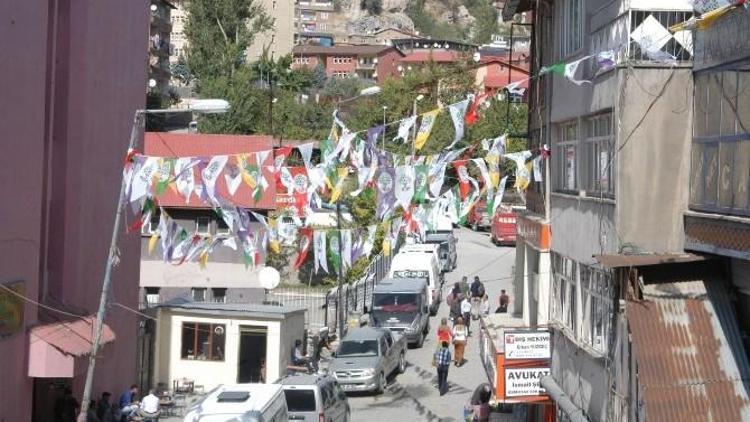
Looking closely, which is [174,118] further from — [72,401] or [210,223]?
[72,401]

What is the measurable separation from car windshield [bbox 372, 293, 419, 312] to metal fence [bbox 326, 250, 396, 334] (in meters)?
1.33

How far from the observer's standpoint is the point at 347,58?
5719 inches

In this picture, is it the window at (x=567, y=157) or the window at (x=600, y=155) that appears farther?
the window at (x=567, y=157)

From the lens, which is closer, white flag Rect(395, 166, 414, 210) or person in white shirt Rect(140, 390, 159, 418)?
white flag Rect(395, 166, 414, 210)

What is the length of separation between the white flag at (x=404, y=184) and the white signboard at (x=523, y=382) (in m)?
4.83

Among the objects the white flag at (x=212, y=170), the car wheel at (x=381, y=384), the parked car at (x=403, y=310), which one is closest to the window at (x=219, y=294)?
the parked car at (x=403, y=310)

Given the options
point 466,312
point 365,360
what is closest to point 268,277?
point 365,360

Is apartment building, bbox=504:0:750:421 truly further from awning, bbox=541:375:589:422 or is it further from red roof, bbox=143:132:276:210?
red roof, bbox=143:132:276:210

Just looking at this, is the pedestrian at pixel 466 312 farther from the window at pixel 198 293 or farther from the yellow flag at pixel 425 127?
the yellow flag at pixel 425 127

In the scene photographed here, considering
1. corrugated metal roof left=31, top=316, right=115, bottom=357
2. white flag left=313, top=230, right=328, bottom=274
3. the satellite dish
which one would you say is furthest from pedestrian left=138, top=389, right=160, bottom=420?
the satellite dish

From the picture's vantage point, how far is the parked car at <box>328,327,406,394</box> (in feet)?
105

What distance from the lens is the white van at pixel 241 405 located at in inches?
760

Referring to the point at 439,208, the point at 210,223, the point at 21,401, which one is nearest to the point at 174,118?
the point at 210,223

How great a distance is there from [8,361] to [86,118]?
6.54 metres
